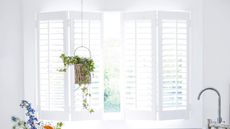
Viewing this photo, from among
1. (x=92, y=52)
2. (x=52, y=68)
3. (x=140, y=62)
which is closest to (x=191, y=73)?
(x=140, y=62)

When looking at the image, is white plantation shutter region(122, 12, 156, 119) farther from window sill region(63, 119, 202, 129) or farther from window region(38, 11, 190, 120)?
window sill region(63, 119, 202, 129)

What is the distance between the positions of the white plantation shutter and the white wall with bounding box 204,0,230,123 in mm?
636

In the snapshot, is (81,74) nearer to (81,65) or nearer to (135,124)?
(81,65)

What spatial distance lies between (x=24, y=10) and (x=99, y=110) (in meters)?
1.30

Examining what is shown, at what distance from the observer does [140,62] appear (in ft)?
10.4

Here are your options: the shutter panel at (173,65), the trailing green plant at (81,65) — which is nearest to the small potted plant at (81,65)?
the trailing green plant at (81,65)

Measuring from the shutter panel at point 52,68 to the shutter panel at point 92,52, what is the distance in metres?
0.10

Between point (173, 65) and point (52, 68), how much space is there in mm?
1224

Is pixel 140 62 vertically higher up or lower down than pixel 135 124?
higher up

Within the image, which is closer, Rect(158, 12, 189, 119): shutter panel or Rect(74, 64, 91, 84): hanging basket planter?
Rect(74, 64, 91, 84): hanging basket planter

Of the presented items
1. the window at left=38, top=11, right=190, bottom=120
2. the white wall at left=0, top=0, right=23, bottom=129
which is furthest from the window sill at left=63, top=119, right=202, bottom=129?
the white wall at left=0, top=0, right=23, bottom=129

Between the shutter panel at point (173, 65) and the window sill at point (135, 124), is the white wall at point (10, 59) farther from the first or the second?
the shutter panel at point (173, 65)

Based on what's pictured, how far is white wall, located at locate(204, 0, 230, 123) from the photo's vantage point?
11.1 ft

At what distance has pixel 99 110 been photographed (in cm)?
321
